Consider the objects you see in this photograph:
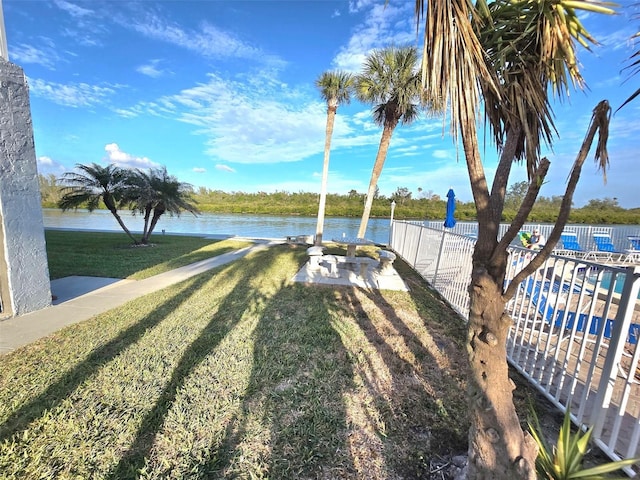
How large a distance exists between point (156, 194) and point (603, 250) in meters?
16.1

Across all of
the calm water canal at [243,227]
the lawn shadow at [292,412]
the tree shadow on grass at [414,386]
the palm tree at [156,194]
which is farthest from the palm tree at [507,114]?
the palm tree at [156,194]

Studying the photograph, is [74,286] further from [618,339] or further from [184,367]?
[618,339]

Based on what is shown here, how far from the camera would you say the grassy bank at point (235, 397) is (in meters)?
1.89

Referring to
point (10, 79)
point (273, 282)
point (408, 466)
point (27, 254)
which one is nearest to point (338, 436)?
point (408, 466)

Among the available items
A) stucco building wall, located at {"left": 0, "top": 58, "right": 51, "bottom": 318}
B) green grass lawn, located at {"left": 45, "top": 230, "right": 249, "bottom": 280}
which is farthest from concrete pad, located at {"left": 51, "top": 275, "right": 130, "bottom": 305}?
stucco building wall, located at {"left": 0, "top": 58, "right": 51, "bottom": 318}

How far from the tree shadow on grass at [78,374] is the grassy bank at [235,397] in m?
0.01

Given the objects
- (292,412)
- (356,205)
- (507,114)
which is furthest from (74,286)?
(356,205)

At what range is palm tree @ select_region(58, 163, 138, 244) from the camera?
10039 millimetres

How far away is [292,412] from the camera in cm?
236

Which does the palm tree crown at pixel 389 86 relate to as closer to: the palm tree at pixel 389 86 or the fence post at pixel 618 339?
the palm tree at pixel 389 86

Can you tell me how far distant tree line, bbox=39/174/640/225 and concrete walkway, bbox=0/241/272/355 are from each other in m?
27.4

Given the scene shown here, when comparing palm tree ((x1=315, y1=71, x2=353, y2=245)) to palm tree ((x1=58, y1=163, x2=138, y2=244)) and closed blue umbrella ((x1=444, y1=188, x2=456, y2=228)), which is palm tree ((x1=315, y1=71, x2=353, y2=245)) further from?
palm tree ((x1=58, y1=163, x2=138, y2=244))

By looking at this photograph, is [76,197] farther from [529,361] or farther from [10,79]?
[529,361]

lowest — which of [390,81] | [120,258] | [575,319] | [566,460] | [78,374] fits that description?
[120,258]
